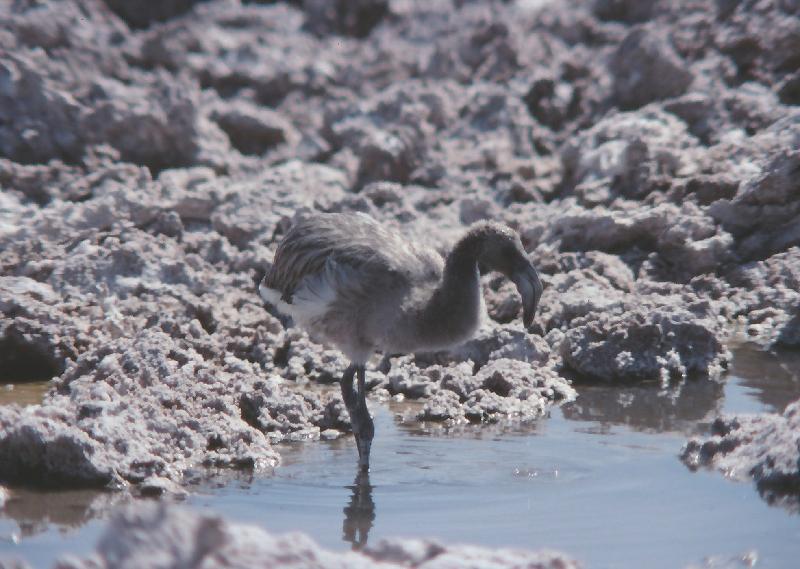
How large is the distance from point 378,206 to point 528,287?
623 cm

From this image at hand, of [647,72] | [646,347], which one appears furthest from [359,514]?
[647,72]

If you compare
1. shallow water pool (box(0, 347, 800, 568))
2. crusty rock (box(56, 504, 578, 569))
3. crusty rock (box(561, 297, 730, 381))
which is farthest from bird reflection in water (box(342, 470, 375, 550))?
crusty rock (box(561, 297, 730, 381))

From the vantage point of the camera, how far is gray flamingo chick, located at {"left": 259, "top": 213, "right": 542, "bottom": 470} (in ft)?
25.6

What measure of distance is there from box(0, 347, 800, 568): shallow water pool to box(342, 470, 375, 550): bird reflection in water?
1cm

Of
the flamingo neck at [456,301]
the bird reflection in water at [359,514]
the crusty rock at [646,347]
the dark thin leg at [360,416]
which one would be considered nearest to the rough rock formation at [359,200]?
the crusty rock at [646,347]

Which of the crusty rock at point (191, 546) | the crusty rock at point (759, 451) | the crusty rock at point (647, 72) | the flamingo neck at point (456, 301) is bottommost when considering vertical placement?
the crusty rock at point (191, 546)

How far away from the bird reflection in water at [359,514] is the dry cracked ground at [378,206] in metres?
0.67

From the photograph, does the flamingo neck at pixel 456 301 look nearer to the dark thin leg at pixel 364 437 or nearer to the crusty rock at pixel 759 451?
the dark thin leg at pixel 364 437

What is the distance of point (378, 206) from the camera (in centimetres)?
1379

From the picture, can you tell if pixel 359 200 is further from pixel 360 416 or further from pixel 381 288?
pixel 360 416

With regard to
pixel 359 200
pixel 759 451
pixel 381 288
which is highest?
pixel 359 200

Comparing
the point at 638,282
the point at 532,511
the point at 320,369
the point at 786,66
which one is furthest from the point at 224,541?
the point at 786,66

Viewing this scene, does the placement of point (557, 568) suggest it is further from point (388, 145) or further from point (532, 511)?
point (388, 145)

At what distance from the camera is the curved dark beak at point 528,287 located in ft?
25.2
